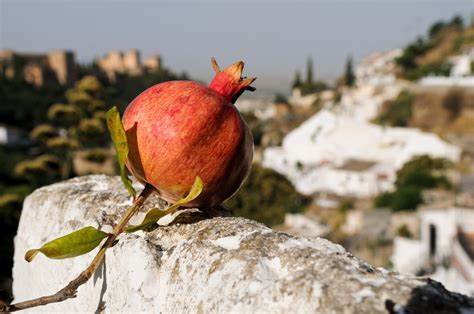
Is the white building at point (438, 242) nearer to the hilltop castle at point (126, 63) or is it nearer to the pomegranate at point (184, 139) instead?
the pomegranate at point (184, 139)

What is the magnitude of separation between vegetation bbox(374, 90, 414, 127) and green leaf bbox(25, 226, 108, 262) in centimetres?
4987

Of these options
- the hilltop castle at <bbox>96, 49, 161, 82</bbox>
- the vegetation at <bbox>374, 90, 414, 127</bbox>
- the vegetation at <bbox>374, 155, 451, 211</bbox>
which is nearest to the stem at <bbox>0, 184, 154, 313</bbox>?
the vegetation at <bbox>374, 155, 451, 211</bbox>

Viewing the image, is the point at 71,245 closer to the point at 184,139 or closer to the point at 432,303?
the point at 184,139

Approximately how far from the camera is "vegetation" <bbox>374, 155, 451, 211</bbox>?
3162 centimetres

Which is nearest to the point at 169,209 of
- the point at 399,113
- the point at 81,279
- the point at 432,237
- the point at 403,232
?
the point at 81,279

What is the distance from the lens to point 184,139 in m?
1.44

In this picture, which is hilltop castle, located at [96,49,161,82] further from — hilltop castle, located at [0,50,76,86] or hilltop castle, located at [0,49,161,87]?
hilltop castle, located at [0,50,76,86]

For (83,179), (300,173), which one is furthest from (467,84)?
(83,179)

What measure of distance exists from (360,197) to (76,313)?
38000 millimetres

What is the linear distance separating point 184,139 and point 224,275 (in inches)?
16.3

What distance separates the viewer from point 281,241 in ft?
4.31

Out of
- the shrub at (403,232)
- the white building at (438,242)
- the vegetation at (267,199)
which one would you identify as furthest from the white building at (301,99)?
the white building at (438,242)

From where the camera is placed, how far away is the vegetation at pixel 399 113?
4888 centimetres

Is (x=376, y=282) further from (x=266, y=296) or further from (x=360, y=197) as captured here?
(x=360, y=197)
